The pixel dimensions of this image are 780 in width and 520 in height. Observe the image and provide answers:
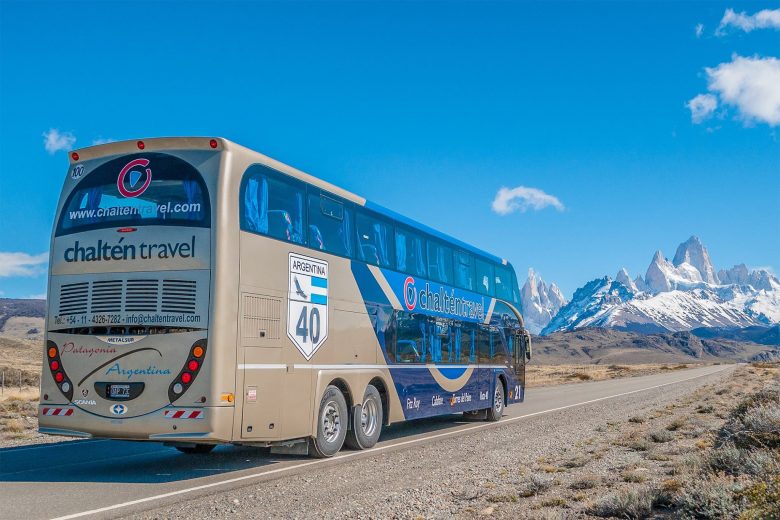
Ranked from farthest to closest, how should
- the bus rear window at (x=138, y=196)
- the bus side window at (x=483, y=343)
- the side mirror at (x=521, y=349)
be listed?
the side mirror at (x=521, y=349)
the bus side window at (x=483, y=343)
the bus rear window at (x=138, y=196)

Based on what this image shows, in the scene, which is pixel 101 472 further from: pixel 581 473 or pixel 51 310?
pixel 581 473

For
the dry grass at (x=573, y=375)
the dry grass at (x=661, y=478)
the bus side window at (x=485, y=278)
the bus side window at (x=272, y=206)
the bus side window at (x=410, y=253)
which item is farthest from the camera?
→ the dry grass at (x=573, y=375)

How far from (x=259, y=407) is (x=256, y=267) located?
202 cm

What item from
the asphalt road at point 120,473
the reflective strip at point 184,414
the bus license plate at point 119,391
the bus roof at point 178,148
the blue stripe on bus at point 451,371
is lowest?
the asphalt road at point 120,473

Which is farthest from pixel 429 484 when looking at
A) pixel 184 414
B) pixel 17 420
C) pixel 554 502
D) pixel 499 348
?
pixel 17 420

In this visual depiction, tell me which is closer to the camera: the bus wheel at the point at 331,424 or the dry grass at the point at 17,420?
the bus wheel at the point at 331,424

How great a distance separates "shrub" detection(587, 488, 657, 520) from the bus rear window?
20.6 ft

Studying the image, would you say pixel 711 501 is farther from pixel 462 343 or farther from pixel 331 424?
pixel 462 343

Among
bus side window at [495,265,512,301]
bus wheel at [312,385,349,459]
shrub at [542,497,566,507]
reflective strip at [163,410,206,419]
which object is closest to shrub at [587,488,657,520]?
shrub at [542,497,566,507]

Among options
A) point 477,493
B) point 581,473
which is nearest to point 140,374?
point 477,493

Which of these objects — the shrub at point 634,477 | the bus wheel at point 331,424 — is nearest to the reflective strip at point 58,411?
the bus wheel at point 331,424

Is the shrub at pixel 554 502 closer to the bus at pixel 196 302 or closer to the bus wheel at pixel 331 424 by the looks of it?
the bus at pixel 196 302

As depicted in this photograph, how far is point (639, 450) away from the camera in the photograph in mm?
13469

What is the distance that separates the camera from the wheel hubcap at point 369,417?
14.6 metres
